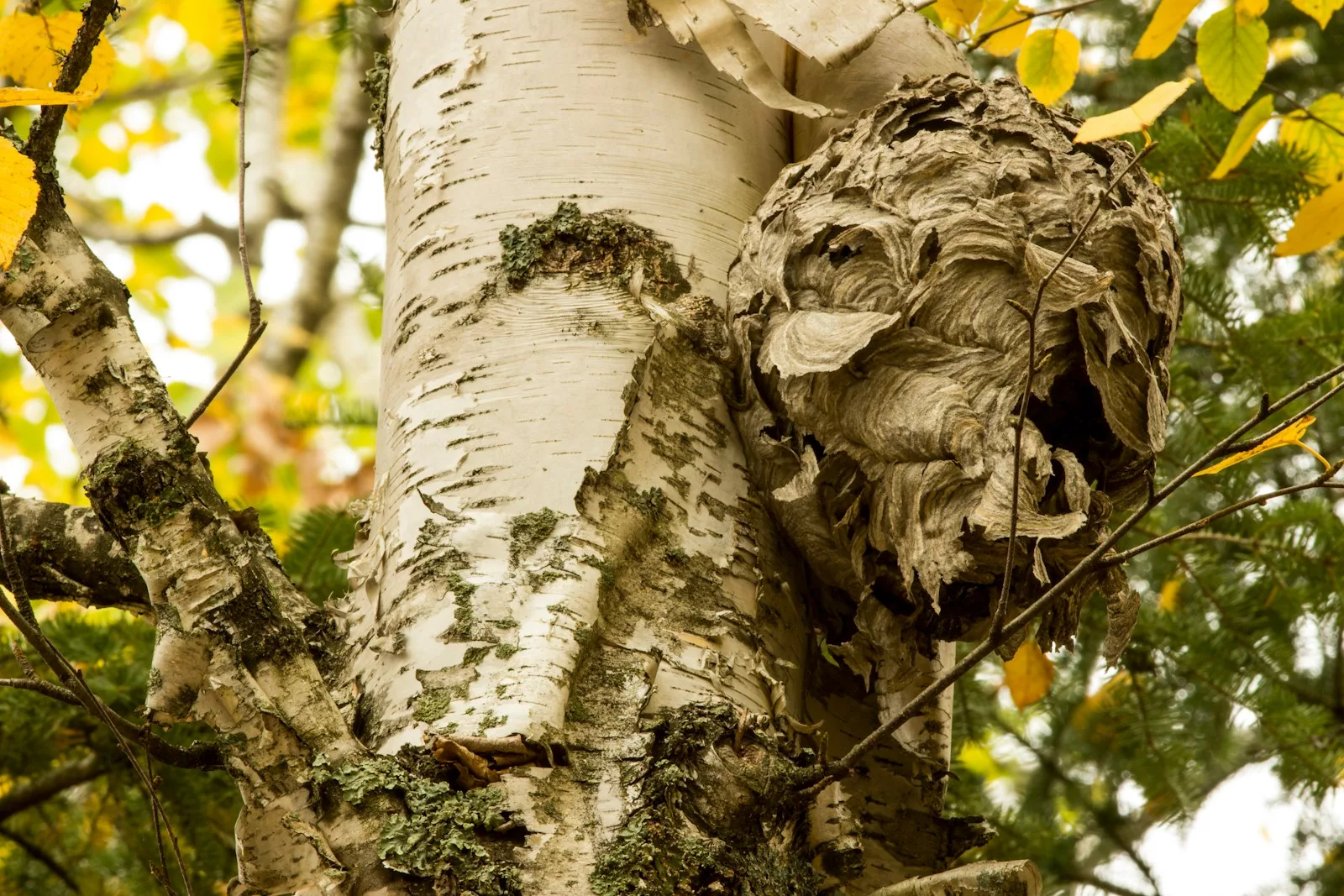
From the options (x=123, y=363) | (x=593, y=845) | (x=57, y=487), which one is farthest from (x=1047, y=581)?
(x=57, y=487)

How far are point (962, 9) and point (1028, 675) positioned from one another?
1.29 m

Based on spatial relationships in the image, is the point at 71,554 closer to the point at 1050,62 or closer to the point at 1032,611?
the point at 1032,611

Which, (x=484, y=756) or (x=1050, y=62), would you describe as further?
(x=1050, y=62)

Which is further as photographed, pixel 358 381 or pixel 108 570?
pixel 358 381

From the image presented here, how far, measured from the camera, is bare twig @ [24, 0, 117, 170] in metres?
1.34

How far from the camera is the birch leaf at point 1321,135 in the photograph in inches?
75.5

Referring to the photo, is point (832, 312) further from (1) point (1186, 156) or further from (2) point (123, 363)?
(1) point (1186, 156)

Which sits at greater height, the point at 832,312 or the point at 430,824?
the point at 832,312

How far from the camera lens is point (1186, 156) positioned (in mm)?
2600

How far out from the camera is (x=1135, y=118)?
4.50ft

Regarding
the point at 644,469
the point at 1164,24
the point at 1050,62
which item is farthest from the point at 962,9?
the point at 644,469

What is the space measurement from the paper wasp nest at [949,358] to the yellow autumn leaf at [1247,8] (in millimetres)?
298

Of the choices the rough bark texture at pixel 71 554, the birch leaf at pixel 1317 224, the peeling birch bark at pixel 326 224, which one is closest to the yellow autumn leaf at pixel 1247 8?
the birch leaf at pixel 1317 224

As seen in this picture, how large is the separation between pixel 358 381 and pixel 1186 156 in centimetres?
465
